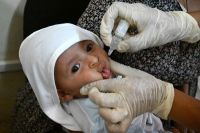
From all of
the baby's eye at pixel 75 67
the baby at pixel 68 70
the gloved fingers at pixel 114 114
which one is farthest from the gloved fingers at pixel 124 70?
the gloved fingers at pixel 114 114

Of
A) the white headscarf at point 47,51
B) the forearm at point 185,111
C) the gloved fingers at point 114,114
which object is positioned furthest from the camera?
the white headscarf at point 47,51

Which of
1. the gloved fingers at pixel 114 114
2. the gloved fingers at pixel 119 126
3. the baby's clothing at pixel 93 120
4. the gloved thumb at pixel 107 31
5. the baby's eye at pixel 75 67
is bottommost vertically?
the baby's clothing at pixel 93 120

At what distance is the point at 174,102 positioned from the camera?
1054 millimetres

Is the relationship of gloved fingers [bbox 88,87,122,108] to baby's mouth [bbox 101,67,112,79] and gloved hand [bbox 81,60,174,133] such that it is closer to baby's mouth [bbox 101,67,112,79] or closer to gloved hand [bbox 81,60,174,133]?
gloved hand [bbox 81,60,174,133]

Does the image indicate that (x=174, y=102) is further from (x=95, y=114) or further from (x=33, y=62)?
(x=33, y=62)

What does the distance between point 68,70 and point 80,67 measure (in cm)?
4

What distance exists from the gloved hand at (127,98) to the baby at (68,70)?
0.31 feet

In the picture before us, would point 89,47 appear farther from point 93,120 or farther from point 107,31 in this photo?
point 93,120

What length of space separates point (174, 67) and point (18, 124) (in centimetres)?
77

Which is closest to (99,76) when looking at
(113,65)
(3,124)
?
(113,65)

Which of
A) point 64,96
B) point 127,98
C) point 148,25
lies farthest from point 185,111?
point 64,96

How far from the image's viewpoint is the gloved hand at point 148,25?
43.0 inches

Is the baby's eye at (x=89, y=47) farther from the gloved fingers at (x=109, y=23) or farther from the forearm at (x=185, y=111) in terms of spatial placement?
the forearm at (x=185, y=111)

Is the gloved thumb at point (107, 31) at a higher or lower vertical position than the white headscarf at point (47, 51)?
higher
